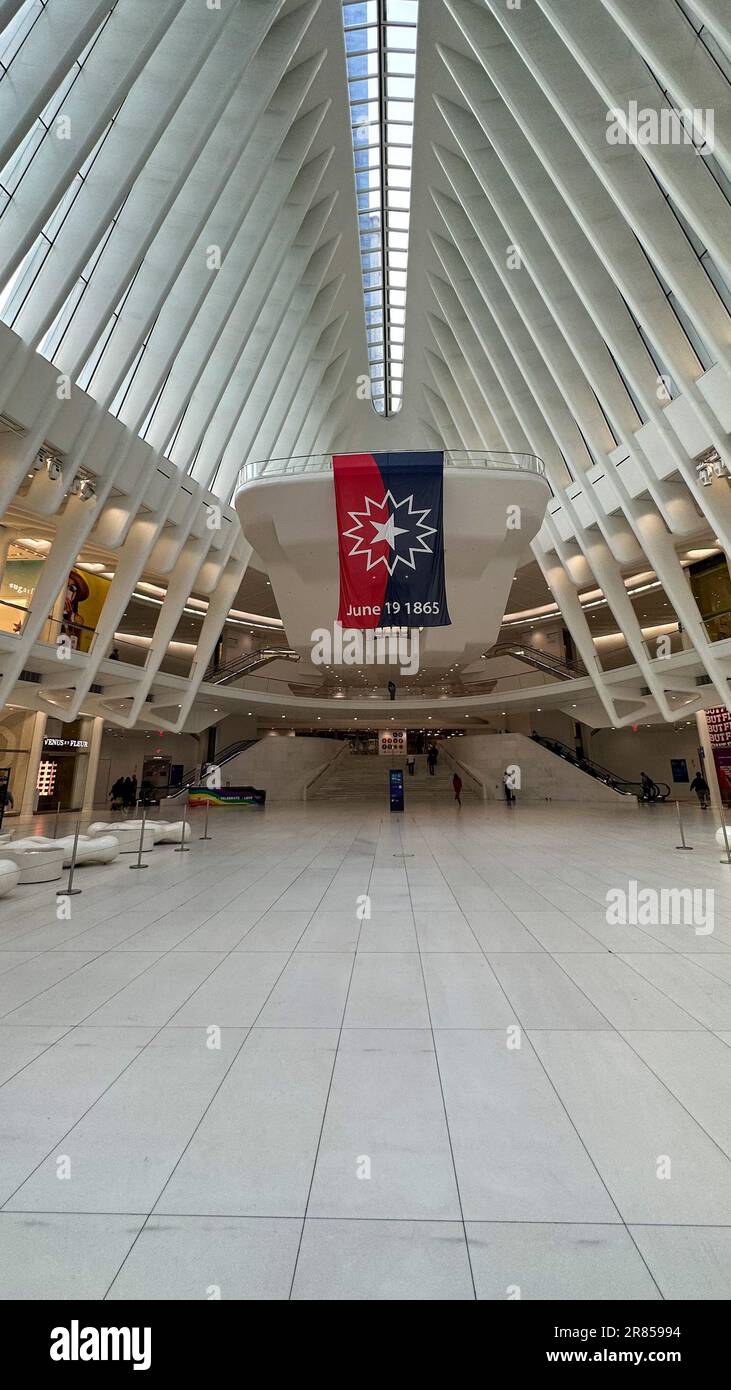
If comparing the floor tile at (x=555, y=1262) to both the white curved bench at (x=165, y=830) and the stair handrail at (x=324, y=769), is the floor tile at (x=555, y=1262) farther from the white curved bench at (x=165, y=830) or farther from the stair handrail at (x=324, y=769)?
the stair handrail at (x=324, y=769)

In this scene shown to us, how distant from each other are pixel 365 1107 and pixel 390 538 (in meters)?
12.4

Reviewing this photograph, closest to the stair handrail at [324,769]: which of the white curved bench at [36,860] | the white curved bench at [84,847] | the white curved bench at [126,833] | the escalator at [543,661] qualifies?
the escalator at [543,661]

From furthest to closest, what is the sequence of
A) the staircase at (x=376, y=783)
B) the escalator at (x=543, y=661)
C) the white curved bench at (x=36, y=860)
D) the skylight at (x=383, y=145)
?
1. the staircase at (x=376, y=783)
2. the escalator at (x=543, y=661)
3. the skylight at (x=383, y=145)
4. the white curved bench at (x=36, y=860)

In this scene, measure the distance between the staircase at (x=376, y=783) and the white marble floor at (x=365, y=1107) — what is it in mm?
22671

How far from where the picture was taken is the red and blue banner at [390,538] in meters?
13.6

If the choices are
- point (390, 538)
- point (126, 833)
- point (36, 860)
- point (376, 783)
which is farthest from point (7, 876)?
point (376, 783)

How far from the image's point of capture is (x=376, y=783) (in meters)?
32.0

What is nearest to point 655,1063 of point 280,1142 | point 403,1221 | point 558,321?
point 403,1221

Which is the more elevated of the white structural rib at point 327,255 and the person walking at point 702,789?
the white structural rib at point 327,255

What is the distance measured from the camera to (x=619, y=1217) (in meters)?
2.22

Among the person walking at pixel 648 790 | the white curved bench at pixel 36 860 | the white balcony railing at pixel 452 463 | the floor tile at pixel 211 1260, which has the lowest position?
the floor tile at pixel 211 1260

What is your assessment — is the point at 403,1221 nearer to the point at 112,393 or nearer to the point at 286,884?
the point at 286,884
